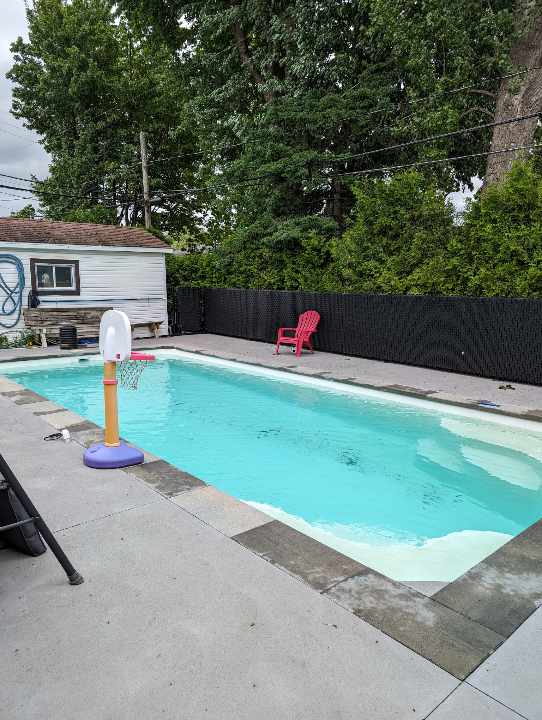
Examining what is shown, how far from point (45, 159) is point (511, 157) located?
2264 cm

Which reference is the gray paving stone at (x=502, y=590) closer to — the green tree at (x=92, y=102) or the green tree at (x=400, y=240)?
the green tree at (x=400, y=240)

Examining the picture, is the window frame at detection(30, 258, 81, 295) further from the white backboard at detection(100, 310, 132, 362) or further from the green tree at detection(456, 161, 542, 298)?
the white backboard at detection(100, 310, 132, 362)

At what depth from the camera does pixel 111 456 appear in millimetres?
3715

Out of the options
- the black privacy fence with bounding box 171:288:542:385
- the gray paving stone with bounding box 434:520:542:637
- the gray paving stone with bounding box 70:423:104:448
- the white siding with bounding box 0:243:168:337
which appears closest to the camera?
the gray paving stone with bounding box 434:520:542:637

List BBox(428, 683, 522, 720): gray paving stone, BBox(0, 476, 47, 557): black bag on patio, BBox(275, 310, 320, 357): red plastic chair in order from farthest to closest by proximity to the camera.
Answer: BBox(275, 310, 320, 357): red plastic chair, BBox(0, 476, 47, 557): black bag on patio, BBox(428, 683, 522, 720): gray paving stone

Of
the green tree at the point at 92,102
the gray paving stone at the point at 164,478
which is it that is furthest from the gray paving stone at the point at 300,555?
the green tree at the point at 92,102

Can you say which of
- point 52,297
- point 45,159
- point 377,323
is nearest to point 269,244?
point 377,323

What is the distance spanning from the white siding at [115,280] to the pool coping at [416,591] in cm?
1057

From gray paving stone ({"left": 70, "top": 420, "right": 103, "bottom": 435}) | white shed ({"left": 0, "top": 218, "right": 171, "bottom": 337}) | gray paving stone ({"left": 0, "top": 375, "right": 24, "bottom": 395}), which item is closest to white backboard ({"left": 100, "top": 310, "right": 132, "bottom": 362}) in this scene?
gray paving stone ({"left": 70, "top": 420, "right": 103, "bottom": 435})

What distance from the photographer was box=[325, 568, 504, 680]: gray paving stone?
1746 millimetres

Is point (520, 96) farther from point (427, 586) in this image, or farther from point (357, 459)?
point (427, 586)

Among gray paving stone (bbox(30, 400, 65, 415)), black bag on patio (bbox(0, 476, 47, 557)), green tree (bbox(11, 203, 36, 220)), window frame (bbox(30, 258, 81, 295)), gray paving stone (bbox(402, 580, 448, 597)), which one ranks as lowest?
gray paving stone (bbox(402, 580, 448, 597))

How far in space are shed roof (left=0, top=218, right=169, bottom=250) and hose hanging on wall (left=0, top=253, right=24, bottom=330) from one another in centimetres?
50

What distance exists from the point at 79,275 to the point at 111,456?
10222mm
